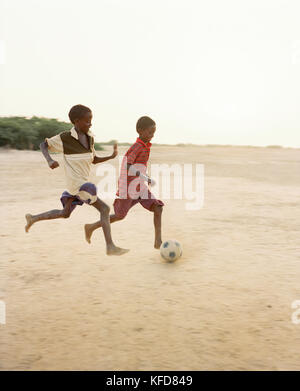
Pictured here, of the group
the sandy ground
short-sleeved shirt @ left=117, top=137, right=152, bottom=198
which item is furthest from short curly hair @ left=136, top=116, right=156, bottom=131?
the sandy ground

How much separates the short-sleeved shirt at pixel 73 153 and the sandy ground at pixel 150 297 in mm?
1344

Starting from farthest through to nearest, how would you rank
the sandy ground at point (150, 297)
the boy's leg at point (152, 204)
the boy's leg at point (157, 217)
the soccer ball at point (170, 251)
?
the soccer ball at point (170, 251), the boy's leg at point (157, 217), the boy's leg at point (152, 204), the sandy ground at point (150, 297)

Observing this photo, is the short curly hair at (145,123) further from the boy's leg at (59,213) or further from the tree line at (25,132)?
the tree line at (25,132)

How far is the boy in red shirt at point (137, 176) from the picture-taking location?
412 cm

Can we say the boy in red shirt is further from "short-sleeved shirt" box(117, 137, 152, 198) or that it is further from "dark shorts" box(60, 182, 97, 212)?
"dark shorts" box(60, 182, 97, 212)

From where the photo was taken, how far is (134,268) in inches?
204

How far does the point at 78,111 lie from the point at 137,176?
117cm

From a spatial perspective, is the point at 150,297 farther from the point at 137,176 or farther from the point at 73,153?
the point at 73,153

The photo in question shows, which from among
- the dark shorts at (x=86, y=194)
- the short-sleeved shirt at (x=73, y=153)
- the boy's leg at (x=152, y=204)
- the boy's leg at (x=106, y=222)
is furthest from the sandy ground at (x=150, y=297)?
the short-sleeved shirt at (x=73, y=153)

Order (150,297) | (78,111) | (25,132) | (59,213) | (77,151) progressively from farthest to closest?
(25,132) < (150,297) < (59,213) < (77,151) < (78,111)

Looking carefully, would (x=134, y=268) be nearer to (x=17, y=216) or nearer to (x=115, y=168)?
(x=17, y=216)

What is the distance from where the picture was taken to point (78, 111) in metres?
3.39

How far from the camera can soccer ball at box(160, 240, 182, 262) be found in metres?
5.32

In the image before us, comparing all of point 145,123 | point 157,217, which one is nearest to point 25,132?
point 157,217
